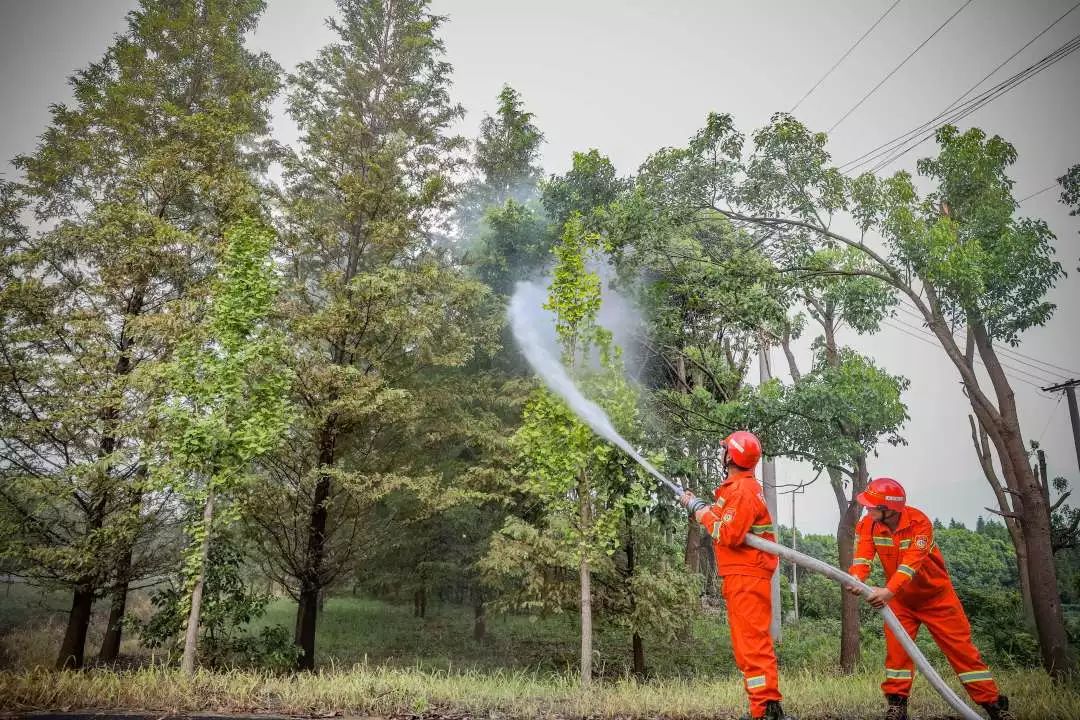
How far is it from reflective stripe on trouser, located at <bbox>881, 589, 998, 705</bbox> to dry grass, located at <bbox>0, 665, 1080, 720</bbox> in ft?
3.27

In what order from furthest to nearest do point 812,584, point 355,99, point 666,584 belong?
point 812,584 → point 355,99 → point 666,584

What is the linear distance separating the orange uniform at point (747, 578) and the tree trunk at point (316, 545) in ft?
25.5

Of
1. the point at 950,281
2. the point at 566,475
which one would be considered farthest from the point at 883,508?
the point at 950,281

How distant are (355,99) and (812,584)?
2797 cm

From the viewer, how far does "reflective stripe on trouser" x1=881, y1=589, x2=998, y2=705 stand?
15.9ft

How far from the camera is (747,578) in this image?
4.44 m

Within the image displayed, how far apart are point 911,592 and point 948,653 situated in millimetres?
610

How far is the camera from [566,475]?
780 centimetres

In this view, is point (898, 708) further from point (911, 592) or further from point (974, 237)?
point (974, 237)

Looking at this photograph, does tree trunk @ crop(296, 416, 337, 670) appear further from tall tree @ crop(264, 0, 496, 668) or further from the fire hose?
the fire hose

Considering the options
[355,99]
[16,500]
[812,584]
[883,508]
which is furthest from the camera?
[812,584]

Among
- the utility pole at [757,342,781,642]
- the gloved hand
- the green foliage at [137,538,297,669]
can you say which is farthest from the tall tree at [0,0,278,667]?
the utility pole at [757,342,781,642]

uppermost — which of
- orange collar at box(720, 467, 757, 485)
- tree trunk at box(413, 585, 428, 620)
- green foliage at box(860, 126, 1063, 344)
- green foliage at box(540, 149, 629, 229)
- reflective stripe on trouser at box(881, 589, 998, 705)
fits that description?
green foliage at box(540, 149, 629, 229)

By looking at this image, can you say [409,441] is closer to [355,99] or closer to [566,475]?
[566,475]
